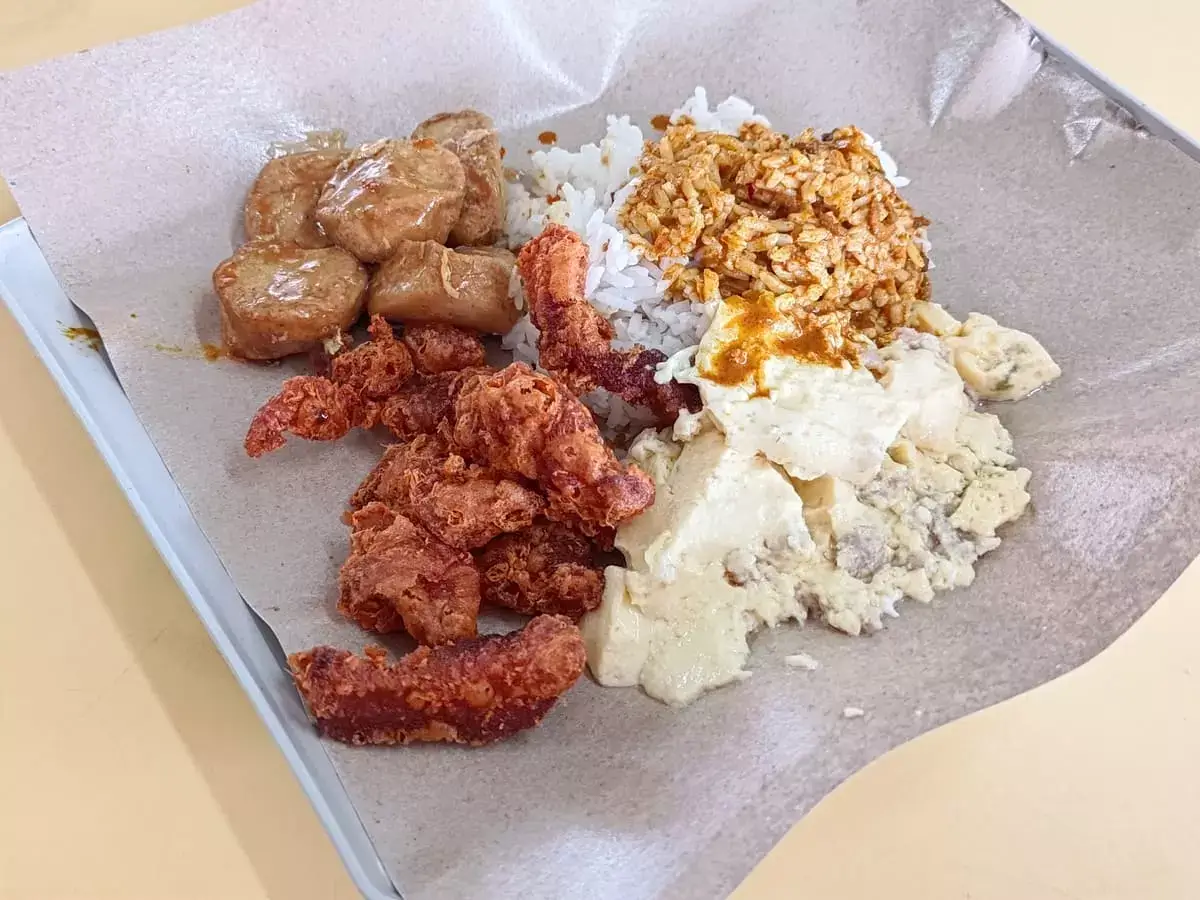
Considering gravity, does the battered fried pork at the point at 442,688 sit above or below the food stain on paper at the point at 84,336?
above

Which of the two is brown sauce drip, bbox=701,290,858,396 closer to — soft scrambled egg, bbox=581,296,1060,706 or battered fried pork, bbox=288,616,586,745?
soft scrambled egg, bbox=581,296,1060,706

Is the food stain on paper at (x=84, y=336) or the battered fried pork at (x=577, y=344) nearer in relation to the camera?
the battered fried pork at (x=577, y=344)

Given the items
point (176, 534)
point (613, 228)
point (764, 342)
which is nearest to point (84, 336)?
point (176, 534)

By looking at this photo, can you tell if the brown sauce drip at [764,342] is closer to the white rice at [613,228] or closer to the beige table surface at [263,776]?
the white rice at [613,228]

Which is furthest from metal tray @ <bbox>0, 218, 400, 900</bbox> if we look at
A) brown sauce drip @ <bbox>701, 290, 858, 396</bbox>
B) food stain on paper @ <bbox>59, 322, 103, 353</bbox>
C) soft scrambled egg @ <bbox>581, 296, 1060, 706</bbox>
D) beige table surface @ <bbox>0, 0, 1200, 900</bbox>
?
brown sauce drip @ <bbox>701, 290, 858, 396</bbox>

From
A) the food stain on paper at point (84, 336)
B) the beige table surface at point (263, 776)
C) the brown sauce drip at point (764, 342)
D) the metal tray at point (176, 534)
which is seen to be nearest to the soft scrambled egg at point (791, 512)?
the brown sauce drip at point (764, 342)

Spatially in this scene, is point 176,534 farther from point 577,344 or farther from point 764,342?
point 764,342
